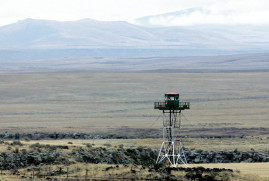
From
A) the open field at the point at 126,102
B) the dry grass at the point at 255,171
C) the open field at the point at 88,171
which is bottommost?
the dry grass at the point at 255,171

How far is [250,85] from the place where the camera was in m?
124

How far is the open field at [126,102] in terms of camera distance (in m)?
74.8

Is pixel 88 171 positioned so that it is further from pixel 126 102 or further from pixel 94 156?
pixel 126 102

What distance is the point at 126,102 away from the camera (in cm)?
10156

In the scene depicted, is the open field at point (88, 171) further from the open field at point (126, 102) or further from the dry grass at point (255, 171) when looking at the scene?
the open field at point (126, 102)

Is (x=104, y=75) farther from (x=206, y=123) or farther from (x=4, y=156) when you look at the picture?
(x=4, y=156)

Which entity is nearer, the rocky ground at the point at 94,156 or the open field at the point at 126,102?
the rocky ground at the point at 94,156

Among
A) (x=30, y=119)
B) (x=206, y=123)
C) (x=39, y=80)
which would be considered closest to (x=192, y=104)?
(x=206, y=123)

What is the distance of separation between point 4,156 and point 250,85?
92808mm

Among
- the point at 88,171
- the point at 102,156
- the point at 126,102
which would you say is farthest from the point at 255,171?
the point at 126,102

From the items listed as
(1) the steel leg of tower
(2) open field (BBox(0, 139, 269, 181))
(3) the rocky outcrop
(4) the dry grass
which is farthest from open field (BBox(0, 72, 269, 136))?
(2) open field (BBox(0, 139, 269, 181))

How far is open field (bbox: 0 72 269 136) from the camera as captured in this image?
74.8m

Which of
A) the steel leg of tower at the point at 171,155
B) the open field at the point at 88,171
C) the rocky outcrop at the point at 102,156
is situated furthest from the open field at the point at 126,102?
the open field at the point at 88,171

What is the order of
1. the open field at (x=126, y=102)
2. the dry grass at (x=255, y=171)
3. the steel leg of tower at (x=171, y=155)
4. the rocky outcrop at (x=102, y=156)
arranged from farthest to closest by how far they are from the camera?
the open field at (x=126, y=102) < the steel leg of tower at (x=171, y=155) < the rocky outcrop at (x=102, y=156) < the dry grass at (x=255, y=171)
